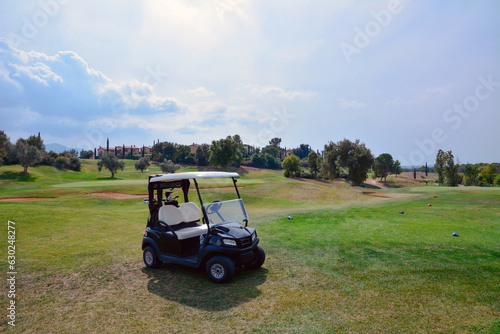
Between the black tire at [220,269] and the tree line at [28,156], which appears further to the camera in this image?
the tree line at [28,156]

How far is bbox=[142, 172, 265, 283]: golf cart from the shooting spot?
6.88 m

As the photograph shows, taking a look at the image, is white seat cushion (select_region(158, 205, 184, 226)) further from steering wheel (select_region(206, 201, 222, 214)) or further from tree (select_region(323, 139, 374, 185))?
tree (select_region(323, 139, 374, 185))

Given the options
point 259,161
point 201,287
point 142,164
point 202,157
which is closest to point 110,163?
point 142,164

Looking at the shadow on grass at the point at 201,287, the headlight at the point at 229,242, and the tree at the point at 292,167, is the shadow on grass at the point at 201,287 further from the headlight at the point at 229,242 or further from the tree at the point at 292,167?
the tree at the point at 292,167

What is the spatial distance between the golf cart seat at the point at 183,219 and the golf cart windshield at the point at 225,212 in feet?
2.11

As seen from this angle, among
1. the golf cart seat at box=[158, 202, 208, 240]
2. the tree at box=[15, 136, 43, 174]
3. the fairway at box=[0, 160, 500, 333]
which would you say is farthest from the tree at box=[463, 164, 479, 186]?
the tree at box=[15, 136, 43, 174]

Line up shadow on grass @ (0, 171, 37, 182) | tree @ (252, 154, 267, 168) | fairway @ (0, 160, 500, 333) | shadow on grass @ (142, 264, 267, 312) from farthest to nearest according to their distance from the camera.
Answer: tree @ (252, 154, 267, 168)
shadow on grass @ (0, 171, 37, 182)
shadow on grass @ (142, 264, 267, 312)
fairway @ (0, 160, 500, 333)

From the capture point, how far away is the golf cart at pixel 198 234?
688cm

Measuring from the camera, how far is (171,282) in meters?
7.05

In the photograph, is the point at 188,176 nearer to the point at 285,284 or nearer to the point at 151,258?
the point at 151,258

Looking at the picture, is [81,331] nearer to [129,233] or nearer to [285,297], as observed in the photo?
[285,297]

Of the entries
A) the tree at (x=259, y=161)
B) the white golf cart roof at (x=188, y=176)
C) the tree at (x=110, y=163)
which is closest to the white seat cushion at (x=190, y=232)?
the white golf cart roof at (x=188, y=176)

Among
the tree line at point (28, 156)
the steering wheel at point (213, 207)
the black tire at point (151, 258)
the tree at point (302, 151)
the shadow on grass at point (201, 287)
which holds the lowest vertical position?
the shadow on grass at point (201, 287)

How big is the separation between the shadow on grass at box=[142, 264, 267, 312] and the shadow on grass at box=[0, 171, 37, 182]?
51726 millimetres
